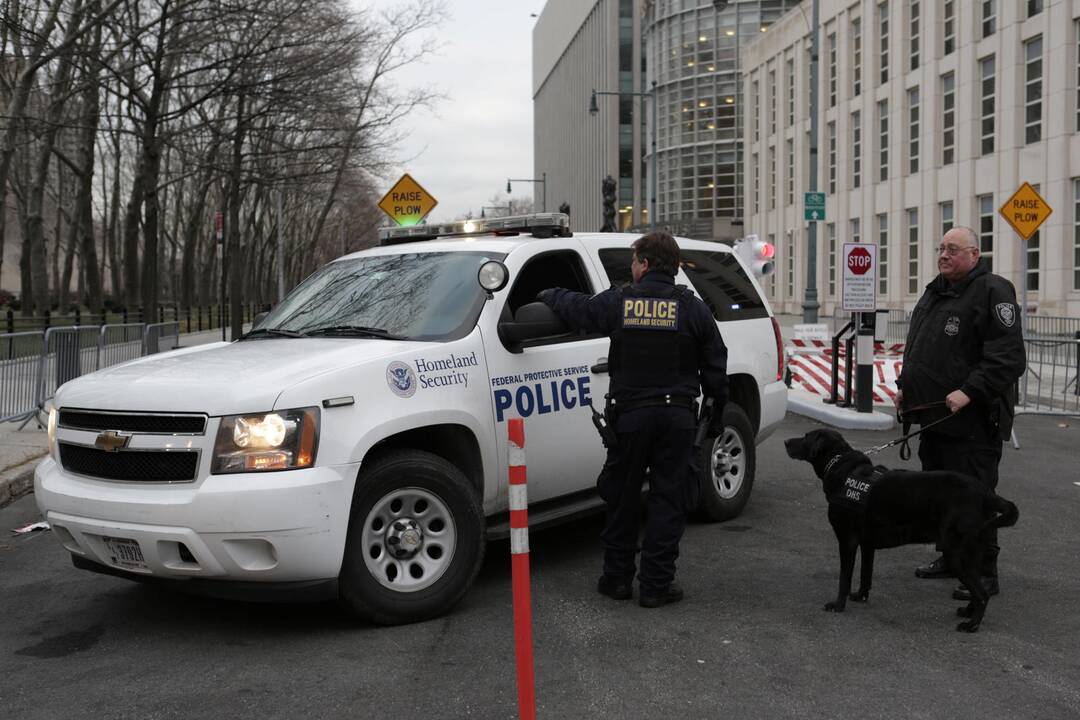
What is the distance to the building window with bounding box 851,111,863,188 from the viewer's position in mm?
42175

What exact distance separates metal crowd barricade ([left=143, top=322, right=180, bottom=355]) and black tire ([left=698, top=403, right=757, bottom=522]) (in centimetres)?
1004

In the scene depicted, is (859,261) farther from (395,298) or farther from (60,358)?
(60,358)

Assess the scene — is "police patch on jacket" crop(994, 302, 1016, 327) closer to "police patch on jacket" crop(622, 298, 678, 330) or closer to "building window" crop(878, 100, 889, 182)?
"police patch on jacket" crop(622, 298, 678, 330)

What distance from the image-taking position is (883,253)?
1591 inches

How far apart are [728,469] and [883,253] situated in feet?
117

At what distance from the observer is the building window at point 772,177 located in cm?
5331

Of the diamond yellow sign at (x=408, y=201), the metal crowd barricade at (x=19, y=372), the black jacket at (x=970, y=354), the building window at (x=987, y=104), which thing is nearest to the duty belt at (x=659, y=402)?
the black jacket at (x=970, y=354)

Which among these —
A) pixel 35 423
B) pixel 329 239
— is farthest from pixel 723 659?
pixel 329 239

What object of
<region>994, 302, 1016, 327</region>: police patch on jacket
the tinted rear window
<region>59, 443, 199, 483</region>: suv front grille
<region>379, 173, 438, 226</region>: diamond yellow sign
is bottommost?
<region>59, 443, 199, 483</region>: suv front grille

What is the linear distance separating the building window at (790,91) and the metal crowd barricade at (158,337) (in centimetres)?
3830

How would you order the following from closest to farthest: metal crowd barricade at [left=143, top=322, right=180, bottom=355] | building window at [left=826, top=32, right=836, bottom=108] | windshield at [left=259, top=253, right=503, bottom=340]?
windshield at [left=259, top=253, right=503, bottom=340], metal crowd barricade at [left=143, top=322, right=180, bottom=355], building window at [left=826, top=32, right=836, bottom=108]

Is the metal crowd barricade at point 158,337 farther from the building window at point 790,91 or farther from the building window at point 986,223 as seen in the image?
the building window at point 790,91

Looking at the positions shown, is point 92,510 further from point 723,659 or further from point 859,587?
point 859,587

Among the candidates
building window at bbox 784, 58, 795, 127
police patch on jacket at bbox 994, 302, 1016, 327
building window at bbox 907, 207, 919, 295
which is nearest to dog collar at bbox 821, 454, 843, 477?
police patch on jacket at bbox 994, 302, 1016, 327
